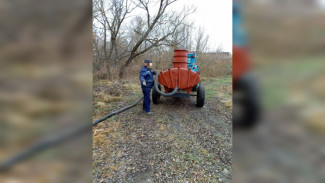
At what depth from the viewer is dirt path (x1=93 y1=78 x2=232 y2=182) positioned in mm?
2438

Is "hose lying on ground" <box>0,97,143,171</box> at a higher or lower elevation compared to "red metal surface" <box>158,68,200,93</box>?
lower

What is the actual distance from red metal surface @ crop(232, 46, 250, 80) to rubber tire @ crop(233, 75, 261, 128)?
0.9 inches

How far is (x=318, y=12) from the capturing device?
14.5 inches

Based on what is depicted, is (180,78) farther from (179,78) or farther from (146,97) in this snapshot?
(146,97)

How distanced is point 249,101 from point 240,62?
5.1 inches

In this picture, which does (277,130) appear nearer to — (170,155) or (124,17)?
(170,155)

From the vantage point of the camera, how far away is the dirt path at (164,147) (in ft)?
8.00

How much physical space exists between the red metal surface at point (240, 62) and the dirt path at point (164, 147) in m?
2.17

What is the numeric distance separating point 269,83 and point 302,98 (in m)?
0.10

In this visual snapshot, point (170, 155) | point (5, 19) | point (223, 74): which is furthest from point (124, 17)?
point (5, 19)

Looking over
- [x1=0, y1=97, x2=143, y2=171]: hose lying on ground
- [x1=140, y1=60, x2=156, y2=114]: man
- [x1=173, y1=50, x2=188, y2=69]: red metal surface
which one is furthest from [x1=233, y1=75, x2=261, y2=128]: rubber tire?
[x1=173, y1=50, x2=188, y2=69]: red metal surface

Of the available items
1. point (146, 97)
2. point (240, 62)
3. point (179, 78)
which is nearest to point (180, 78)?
point (179, 78)

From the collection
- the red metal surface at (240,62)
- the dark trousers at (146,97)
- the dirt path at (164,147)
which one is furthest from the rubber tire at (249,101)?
the dark trousers at (146,97)

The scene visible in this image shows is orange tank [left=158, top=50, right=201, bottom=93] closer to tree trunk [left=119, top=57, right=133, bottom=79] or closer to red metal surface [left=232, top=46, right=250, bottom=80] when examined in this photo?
red metal surface [left=232, top=46, right=250, bottom=80]
